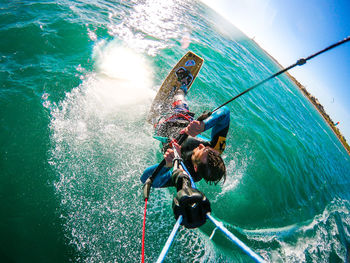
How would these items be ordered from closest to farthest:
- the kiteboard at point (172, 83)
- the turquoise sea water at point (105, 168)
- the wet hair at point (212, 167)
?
the wet hair at point (212, 167) < the turquoise sea water at point (105, 168) < the kiteboard at point (172, 83)

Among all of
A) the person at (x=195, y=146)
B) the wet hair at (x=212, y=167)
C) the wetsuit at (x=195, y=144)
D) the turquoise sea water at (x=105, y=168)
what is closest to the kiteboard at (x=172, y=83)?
the person at (x=195, y=146)

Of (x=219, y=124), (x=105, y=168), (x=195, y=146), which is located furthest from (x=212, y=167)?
(x=105, y=168)

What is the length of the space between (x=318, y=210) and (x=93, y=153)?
380 inches

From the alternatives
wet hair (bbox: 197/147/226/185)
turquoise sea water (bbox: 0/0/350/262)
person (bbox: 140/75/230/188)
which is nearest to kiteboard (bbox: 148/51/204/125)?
person (bbox: 140/75/230/188)

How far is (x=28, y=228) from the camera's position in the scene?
3000mm

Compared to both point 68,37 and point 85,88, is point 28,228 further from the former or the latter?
point 68,37

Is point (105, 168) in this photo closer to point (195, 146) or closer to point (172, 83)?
point (195, 146)

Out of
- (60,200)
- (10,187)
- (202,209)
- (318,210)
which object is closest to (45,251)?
(60,200)

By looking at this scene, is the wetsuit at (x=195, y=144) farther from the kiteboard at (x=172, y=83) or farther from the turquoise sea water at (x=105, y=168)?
the kiteboard at (x=172, y=83)

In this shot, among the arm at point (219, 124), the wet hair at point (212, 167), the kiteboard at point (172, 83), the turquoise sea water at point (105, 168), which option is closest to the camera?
the wet hair at point (212, 167)

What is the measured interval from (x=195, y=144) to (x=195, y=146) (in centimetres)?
6

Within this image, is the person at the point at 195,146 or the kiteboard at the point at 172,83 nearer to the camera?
the person at the point at 195,146

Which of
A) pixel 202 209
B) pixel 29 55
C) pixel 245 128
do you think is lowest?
pixel 29 55

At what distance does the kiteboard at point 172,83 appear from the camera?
5.98 metres
